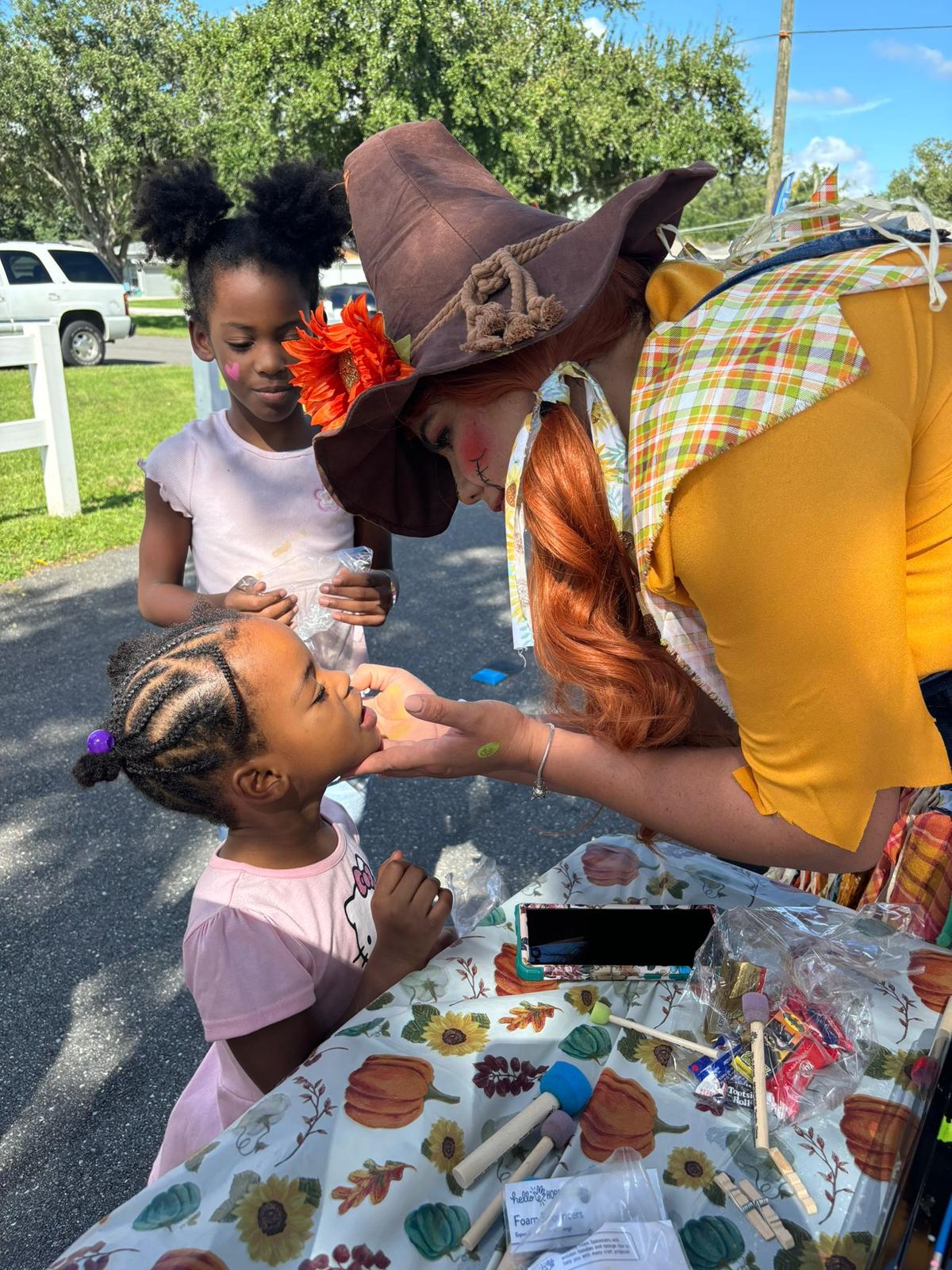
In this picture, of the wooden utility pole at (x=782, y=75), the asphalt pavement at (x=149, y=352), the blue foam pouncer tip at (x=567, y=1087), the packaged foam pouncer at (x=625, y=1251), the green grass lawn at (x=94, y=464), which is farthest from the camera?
the wooden utility pole at (x=782, y=75)

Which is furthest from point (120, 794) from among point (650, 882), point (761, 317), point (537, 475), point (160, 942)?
point (761, 317)

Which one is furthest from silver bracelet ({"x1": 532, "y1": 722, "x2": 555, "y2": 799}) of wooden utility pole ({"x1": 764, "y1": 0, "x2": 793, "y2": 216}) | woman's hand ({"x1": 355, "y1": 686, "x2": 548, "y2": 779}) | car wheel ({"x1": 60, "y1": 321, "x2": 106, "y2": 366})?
wooden utility pole ({"x1": 764, "y1": 0, "x2": 793, "y2": 216})

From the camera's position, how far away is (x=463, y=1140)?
121cm

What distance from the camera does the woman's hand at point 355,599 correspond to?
7.54 feet

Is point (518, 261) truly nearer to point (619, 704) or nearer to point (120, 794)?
point (619, 704)

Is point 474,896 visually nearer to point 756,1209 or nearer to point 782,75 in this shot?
point 756,1209

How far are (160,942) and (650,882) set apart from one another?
1.79m

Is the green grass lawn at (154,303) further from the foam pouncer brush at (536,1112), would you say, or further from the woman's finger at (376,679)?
the foam pouncer brush at (536,1112)

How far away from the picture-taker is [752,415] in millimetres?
1190

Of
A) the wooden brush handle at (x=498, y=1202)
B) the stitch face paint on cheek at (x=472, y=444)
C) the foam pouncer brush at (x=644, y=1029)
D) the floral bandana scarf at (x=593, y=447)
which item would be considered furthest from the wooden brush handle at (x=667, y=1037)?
the stitch face paint on cheek at (x=472, y=444)

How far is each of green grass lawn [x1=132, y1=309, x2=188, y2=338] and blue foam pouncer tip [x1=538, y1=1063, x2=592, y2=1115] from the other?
23134 millimetres

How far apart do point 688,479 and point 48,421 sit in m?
6.30

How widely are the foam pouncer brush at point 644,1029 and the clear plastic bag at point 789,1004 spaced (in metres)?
0.01

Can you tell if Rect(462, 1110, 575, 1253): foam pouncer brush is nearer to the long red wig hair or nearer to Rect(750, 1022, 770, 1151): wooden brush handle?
Rect(750, 1022, 770, 1151): wooden brush handle
